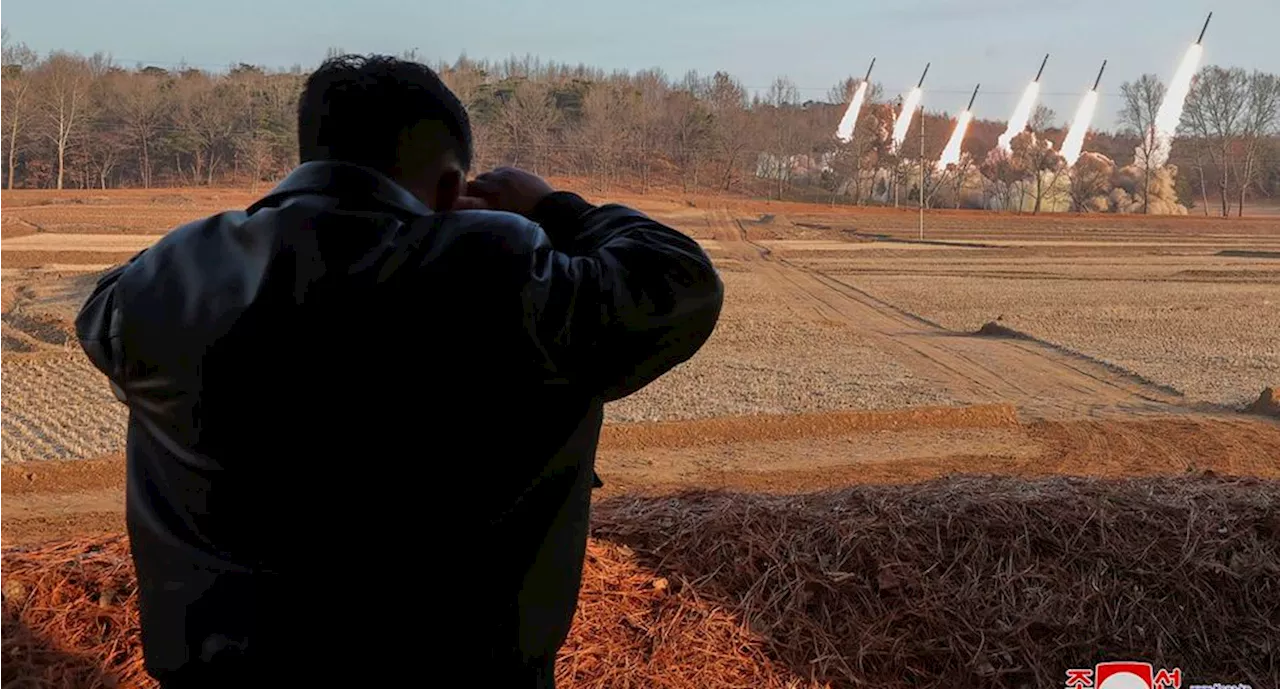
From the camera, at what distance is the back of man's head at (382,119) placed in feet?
5.45

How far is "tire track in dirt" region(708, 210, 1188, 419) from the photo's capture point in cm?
1513

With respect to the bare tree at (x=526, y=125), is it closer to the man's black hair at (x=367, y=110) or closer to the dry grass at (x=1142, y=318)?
the dry grass at (x=1142, y=318)

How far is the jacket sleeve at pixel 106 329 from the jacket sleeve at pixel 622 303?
2.10ft

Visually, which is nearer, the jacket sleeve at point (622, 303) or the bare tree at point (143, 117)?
the jacket sleeve at point (622, 303)

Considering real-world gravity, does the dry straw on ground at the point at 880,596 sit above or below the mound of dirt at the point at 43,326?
above

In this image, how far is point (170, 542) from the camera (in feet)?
5.26

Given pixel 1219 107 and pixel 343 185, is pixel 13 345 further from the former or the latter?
pixel 1219 107

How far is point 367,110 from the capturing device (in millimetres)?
1659

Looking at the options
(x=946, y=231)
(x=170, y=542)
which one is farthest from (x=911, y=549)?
(x=946, y=231)

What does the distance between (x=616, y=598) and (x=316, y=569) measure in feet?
7.92

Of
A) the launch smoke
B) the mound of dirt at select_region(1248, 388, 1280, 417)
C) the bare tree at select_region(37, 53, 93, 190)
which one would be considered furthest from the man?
the launch smoke

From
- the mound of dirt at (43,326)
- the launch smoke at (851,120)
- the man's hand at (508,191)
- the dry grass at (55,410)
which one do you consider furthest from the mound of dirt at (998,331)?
the launch smoke at (851,120)

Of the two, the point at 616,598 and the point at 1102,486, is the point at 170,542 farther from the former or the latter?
the point at 1102,486

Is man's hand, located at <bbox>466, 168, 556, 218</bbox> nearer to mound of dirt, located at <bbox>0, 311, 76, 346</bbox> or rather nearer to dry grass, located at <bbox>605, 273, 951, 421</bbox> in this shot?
dry grass, located at <bbox>605, 273, 951, 421</bbox>
